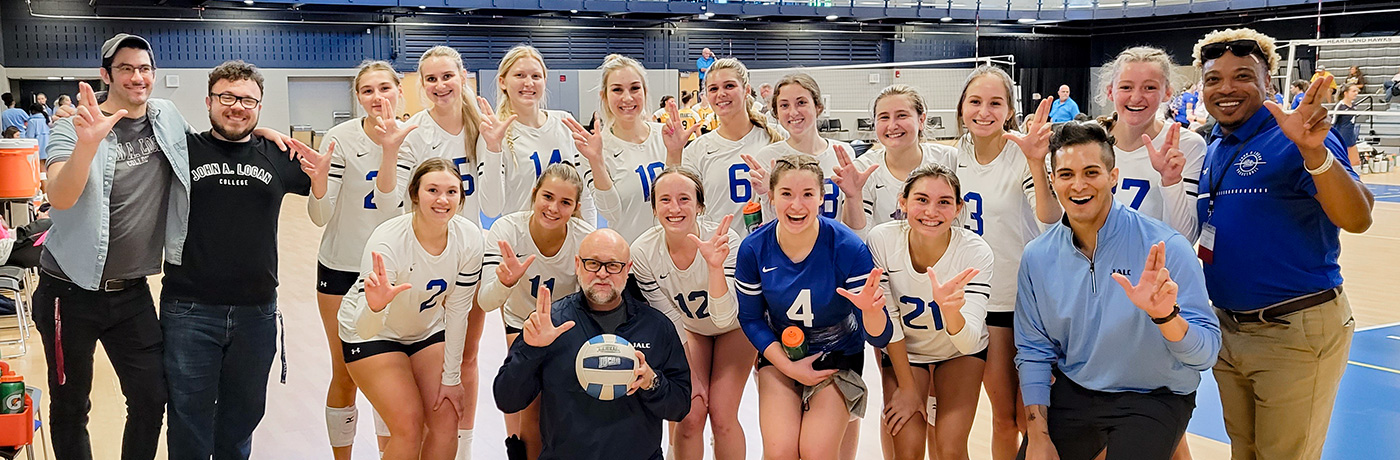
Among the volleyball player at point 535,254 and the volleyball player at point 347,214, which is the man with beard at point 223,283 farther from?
the volleyball player at point 535,254

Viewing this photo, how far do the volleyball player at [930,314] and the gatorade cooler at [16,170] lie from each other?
592 centimetres

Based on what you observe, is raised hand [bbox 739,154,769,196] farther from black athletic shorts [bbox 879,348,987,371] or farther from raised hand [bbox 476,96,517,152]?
raised hand [bbox 476,96,517,152]

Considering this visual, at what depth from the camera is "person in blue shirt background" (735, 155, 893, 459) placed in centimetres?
370

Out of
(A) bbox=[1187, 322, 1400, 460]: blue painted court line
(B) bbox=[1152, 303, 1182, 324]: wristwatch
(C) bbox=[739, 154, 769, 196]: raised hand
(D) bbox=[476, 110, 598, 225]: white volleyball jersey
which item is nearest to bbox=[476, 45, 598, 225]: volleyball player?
(D) bbox=[476, 110, 598, 225]: white volleyball jersey

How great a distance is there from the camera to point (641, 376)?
3.60 metres

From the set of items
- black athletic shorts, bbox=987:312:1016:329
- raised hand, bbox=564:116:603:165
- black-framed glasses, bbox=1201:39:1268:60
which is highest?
black-framed glasses, bbox=1201:39:1268:60

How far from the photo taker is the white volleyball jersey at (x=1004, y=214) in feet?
12.9

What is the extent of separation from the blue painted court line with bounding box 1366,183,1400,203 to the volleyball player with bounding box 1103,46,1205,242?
1431 centimetres

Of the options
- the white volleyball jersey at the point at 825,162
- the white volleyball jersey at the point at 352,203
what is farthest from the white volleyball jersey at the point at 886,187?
the white volleyball jersey at the point at 352,203

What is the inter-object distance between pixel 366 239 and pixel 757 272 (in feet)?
6.10

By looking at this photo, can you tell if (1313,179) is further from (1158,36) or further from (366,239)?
(1158,36)

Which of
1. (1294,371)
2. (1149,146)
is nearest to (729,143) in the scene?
(1149,146)

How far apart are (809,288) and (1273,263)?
5.33 feet

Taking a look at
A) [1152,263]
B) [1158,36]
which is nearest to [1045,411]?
[1152,263]
